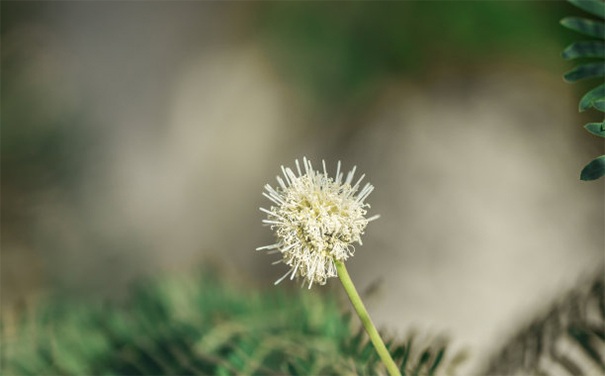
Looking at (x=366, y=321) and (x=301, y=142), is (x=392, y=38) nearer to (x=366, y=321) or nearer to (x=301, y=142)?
(x=301, y=142)

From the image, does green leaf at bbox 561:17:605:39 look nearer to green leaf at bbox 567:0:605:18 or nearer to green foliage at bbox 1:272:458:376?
green leaf at bbox 567:0:605:18

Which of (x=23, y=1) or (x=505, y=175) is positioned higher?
(x=23, y=1)

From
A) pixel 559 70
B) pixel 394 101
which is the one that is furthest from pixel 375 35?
pixel 559 70

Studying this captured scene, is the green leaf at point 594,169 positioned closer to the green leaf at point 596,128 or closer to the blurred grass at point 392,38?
the green leaf at point 596,128

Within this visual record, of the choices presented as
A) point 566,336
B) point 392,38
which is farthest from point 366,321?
point 392,38

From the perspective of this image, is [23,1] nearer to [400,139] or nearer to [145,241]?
[145,241]

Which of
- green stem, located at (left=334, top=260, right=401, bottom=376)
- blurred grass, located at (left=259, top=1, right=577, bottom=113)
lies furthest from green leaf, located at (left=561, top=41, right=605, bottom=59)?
blurred grass, located at (left=259, top=1, right=577, bottom=113)
